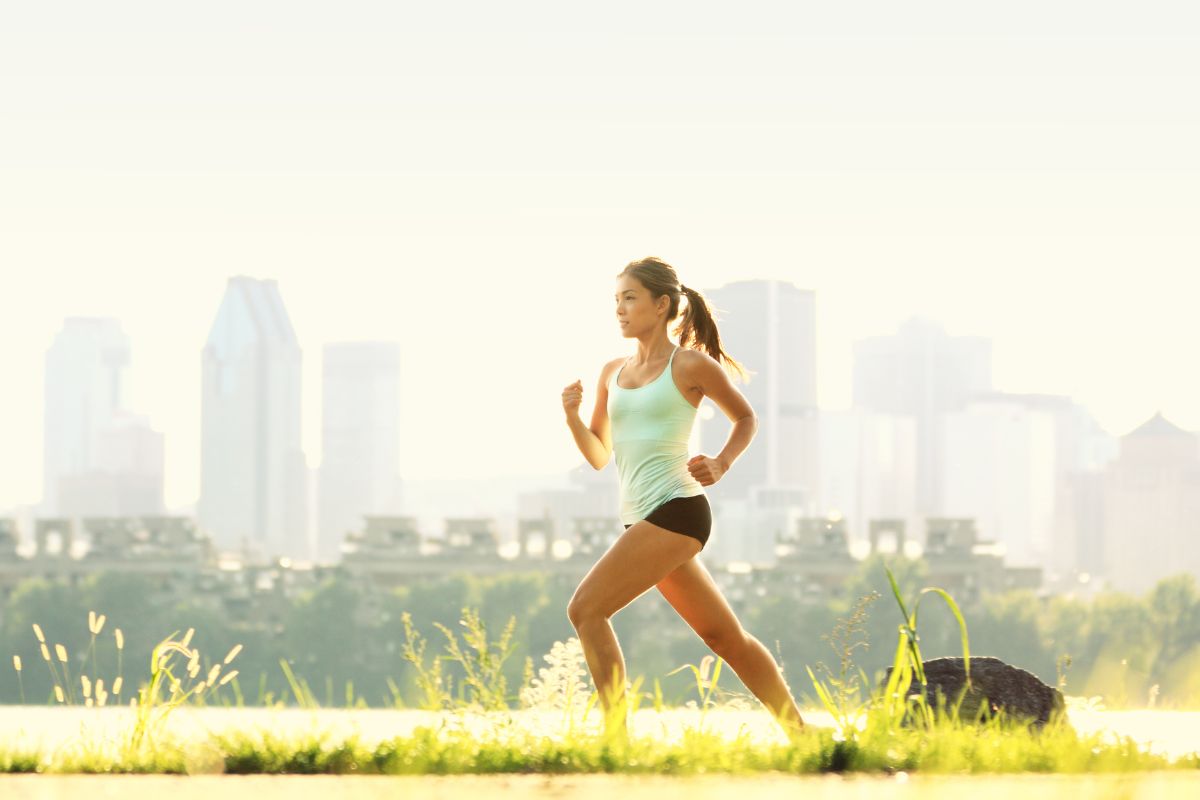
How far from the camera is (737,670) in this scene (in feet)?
18.9

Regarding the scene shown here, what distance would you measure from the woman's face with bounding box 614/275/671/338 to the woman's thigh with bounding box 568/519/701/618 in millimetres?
835

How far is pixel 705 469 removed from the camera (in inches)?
221

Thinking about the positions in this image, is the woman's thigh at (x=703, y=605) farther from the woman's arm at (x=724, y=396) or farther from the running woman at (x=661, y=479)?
the woman's arm at (x=724, y=396)

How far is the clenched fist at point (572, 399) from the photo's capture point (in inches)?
240

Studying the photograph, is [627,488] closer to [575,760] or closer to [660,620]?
[575,760]

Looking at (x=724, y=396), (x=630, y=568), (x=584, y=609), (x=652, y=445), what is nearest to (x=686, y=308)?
(x=724, y=396)

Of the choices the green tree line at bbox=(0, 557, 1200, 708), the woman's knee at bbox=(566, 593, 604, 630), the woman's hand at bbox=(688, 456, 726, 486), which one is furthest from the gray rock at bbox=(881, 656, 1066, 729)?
the green tree line at bbox=(0, 557, 1200, 708)

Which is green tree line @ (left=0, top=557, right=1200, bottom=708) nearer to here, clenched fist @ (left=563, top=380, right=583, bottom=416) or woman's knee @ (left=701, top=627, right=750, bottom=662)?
clenched fist @ (left=563, top=380, right=583, bottom=416)

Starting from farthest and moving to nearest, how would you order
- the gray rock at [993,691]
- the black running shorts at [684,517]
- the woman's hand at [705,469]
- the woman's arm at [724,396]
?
the gray rock at [993,691] < the woman's arm at [724,396] < the black running shorts at [684,517] < the woman's hand at [705,469]

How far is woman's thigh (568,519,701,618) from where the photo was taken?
18.4 feet

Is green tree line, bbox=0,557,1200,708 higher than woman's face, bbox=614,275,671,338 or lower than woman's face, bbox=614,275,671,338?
lower

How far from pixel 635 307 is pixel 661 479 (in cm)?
71

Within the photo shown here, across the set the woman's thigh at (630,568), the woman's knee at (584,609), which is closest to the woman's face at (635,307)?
the woman's thigh at (630,568)

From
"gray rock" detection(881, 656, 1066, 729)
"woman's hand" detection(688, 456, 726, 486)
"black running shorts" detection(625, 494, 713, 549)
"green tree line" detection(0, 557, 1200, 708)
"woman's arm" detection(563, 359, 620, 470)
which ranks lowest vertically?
"green tree line" detection(0, 557, 1200, 708)
